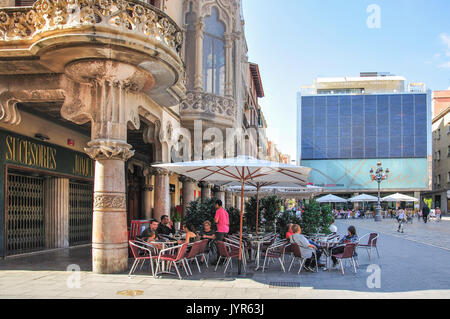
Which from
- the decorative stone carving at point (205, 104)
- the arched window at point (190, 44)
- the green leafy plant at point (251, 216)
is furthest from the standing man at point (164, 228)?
the arched window at point (190, 44)

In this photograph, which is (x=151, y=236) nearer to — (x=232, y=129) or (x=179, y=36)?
(x=179, y=36)

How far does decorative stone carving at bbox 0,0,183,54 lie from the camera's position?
8.75 metres

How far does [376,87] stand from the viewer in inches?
3418

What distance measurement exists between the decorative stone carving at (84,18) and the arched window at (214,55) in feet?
22.8

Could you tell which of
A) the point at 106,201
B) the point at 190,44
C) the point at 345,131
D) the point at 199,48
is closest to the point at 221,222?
the point at 106,201

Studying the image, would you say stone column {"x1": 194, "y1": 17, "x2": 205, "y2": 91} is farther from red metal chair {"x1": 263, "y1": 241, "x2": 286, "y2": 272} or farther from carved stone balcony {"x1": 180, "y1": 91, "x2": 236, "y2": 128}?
red metal chair {"x1": 263, "y1": 241, "x2": 286, "y2": 272}

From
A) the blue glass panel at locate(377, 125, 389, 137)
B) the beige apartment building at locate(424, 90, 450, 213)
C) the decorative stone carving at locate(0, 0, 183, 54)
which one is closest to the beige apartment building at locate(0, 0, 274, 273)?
the decorative stone carving at locate(0, 0, 183, 54)

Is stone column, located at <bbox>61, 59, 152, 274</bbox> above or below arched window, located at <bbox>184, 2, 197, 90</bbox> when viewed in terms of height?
below

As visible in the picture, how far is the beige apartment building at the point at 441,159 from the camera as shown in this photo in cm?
7200

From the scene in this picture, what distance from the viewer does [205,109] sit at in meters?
16.5

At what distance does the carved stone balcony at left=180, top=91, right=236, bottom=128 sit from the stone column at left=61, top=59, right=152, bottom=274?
6.30m

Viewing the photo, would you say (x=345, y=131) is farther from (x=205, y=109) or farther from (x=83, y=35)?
(x=83, y=35)

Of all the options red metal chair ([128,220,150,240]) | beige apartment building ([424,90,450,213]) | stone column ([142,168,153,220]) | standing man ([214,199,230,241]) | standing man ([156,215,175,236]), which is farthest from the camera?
beige apartment building ([424,90,450,213])
